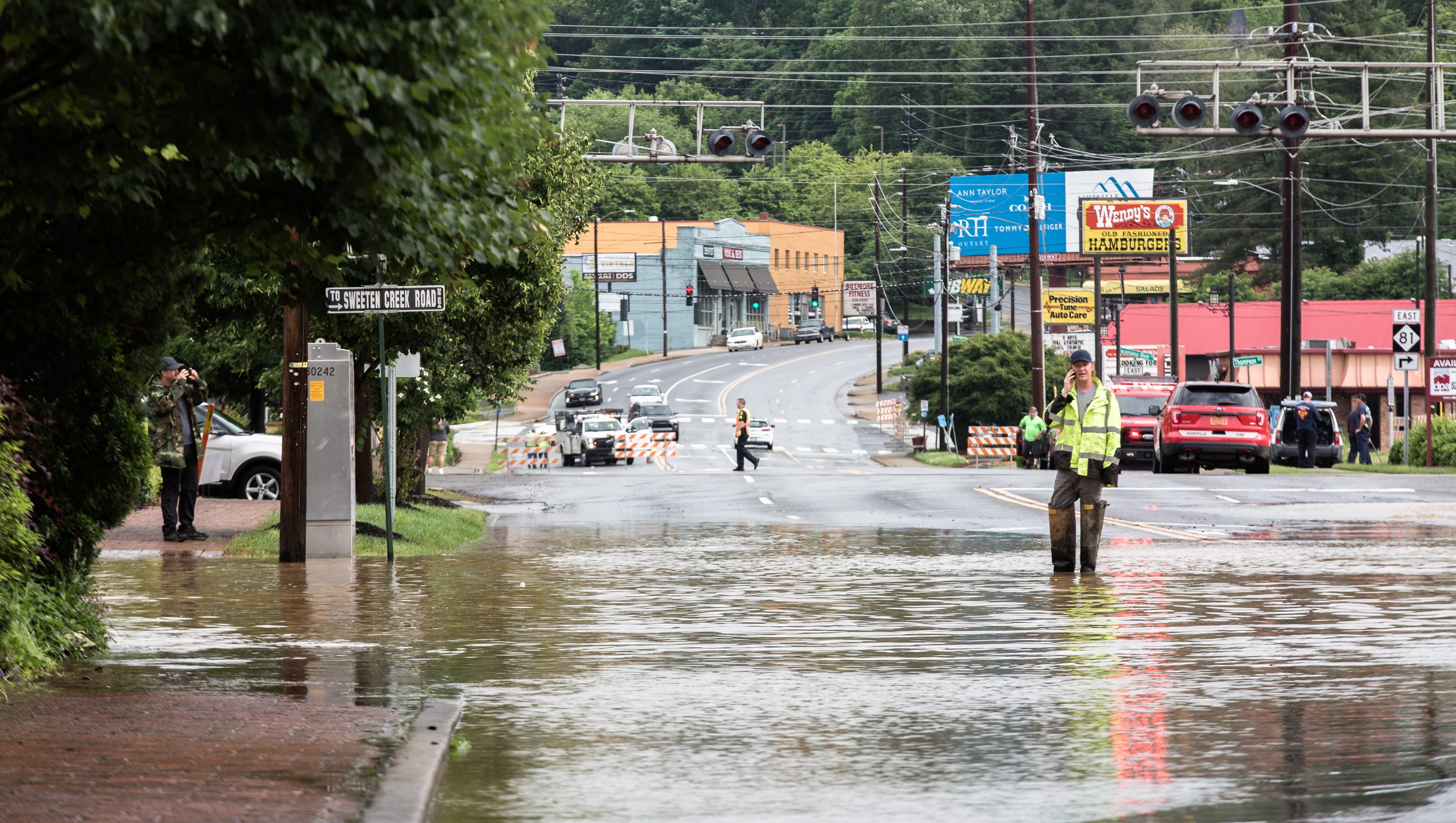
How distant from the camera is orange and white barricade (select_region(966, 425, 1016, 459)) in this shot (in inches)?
2169

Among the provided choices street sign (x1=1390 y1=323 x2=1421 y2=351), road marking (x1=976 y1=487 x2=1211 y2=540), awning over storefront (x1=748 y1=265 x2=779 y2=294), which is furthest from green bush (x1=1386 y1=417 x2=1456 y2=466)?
awning over storefront (x1=748 y1=265 x2=779 y2=294)

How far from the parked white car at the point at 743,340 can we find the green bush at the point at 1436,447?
249 ft

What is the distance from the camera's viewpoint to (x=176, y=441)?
59.0ft

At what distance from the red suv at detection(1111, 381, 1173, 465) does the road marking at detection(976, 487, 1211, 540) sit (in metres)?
9.13

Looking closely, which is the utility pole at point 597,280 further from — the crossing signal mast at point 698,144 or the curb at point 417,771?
the curb at point 417,771

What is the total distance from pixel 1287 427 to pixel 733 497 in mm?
16454

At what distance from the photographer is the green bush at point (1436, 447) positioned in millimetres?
37688

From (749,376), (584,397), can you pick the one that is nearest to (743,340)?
(749,376)

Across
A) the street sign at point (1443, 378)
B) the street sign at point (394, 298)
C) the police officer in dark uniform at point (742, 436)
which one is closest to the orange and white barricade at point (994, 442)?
the police officer in dark uniform at point (742, 436)

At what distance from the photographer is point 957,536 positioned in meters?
19.7

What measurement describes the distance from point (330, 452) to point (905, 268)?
106 m

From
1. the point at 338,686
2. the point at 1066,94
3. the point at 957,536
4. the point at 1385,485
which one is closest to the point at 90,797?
the point at 338,686

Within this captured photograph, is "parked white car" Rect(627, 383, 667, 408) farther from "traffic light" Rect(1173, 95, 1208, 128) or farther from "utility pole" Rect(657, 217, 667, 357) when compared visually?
"traffic light" Rect(1173, 95, 1208, 128)

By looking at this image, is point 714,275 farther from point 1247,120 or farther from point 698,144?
point 1247,120
